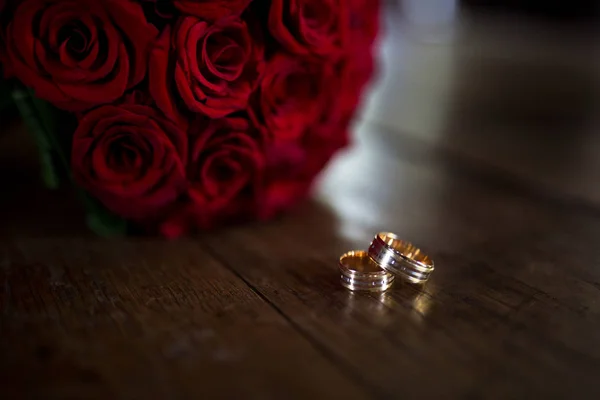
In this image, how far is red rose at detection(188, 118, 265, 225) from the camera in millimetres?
500

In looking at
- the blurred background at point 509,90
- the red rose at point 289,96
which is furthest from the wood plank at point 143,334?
the blurred background at point 509,90

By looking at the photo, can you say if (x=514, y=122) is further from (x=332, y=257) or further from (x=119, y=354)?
(x=119, y=354)

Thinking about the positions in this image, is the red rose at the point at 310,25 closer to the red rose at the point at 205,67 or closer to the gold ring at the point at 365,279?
the red rose at the point at 205,67

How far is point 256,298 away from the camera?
0.44 m

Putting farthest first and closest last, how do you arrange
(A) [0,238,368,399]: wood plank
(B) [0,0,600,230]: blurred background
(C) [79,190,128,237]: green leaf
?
(B) [0,0,600,230]: blurred background → (C) [79,190,128,237]: green leaf → (A) [0,238,368,399]: wood plank

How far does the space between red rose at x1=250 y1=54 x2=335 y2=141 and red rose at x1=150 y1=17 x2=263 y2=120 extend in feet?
0.06

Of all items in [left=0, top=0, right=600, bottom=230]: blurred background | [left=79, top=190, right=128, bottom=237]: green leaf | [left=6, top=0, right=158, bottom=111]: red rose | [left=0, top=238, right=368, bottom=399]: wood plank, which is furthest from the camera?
[left=0, top=0, right=600, bottom=230]: blurred background

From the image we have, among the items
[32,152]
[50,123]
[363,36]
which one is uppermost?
[363,36]

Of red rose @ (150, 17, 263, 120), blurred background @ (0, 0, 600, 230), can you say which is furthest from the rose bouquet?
blurred background @ (0, 0, 600, 230)

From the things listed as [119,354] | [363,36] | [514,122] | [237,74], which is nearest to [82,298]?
[119,354]

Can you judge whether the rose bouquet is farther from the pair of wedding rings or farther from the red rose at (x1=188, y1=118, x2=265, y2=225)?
the pair of wedding rings

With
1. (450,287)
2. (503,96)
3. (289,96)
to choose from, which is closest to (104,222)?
(289,96)

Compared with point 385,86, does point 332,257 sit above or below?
below

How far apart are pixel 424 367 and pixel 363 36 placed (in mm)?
341
